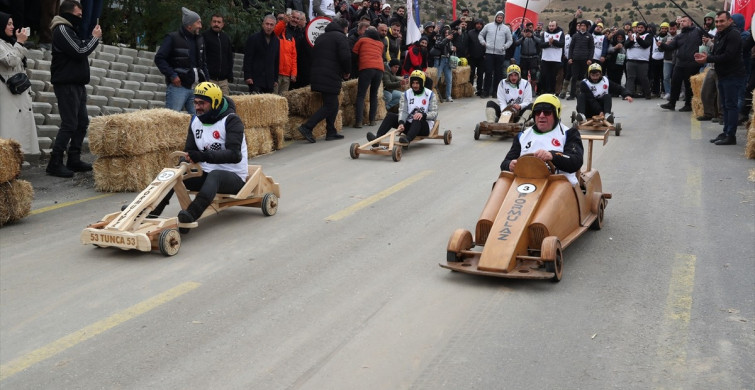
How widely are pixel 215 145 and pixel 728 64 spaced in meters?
9.57

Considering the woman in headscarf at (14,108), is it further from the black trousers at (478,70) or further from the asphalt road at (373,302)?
the black trousers at (478,70)

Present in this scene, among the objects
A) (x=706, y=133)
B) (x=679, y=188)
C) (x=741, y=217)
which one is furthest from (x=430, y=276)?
(x=706, y=133)

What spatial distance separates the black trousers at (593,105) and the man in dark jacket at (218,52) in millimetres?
7089

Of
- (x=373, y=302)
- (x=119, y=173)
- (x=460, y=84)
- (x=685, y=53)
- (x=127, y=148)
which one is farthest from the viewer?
(x=460, y=84)

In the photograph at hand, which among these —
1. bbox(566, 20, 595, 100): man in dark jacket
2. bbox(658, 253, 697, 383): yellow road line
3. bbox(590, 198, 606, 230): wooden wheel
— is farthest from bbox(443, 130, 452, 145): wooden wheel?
bbox(566, 20, 595, 100): man in dark jacket

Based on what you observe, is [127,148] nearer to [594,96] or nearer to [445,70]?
[594,96]

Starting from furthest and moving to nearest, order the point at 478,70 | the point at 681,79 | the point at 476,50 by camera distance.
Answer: the point at 478,70 < the point at 476,50 < the point at 681,79

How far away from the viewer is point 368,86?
17.2 m

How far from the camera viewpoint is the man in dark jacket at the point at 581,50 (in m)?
21.7

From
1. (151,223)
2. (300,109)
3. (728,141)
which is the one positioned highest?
(300,109)

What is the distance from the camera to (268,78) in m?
15.6

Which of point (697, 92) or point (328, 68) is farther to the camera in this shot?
point (697, 92)

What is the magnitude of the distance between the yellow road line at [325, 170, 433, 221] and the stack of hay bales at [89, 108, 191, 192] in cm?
272

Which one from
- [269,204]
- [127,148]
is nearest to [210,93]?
[269,204]
